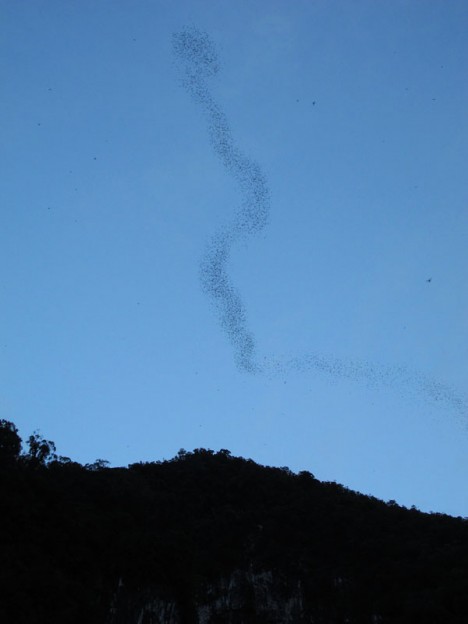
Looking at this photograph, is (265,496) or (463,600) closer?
(463,600)

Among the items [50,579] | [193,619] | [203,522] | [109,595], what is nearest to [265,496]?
[203,522]

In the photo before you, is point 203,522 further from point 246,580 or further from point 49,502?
point 49,502

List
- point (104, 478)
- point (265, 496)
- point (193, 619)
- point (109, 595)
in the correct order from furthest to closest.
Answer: point (265, 496) → point (104, 478) → point (193, 619) → point (109, 595)

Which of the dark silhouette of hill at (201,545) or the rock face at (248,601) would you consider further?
the rock face at (248,601)

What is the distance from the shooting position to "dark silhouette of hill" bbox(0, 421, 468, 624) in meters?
38.3

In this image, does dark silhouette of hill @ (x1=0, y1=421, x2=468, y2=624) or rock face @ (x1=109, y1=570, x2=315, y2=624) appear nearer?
dark silhouette of hill @ (x1=0, y1=421, x2=468, y2=624)

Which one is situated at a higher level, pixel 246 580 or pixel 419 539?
pixel 419 539

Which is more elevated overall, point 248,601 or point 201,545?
point 201,545

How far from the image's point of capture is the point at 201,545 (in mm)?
52344

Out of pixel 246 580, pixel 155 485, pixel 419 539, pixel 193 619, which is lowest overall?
pixel 193 619

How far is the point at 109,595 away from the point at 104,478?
50.7 ft

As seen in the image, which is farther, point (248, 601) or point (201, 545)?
point (201, 545)

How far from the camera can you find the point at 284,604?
48.8 m

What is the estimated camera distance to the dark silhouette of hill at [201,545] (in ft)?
126
